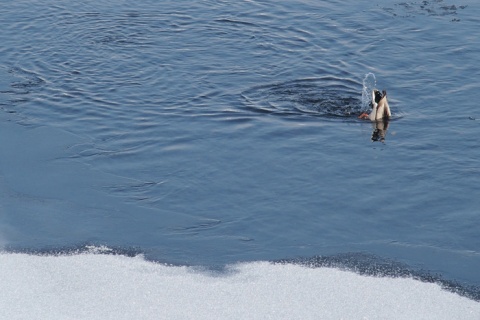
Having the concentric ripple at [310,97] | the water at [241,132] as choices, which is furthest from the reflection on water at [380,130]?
the concentric ripple at [310,97]

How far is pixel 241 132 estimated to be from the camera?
2367 cm

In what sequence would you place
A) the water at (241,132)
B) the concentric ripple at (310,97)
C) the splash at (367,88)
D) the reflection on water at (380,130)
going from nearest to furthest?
the water at (241,132) → the reflection on water at (380,130) → the concentric ripple at (310,97) → the splash at (367,88)

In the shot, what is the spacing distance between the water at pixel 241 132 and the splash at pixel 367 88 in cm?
8

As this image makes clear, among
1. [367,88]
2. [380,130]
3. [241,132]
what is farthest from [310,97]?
[241,132]

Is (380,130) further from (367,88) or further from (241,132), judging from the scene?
(241,132)

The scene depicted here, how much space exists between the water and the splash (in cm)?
8

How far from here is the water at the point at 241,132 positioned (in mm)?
18984

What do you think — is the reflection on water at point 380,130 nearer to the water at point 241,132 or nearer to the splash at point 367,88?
the water at point 241,132

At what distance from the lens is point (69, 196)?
2055 centimetres

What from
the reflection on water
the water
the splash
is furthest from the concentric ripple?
the reflection on water

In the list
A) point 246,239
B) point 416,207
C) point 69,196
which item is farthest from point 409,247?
point 69,196

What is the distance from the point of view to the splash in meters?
25.2

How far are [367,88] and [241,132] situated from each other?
14.8 feet

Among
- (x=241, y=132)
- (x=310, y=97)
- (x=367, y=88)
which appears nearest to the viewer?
(x=241, y=132)
